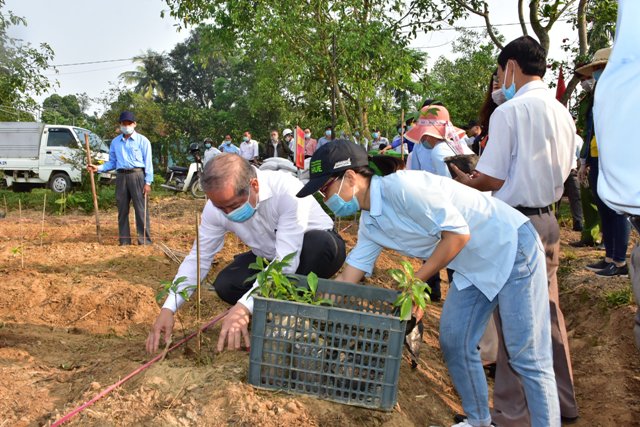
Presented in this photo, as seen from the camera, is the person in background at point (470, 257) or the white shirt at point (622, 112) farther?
the person in background at point (470, 257)

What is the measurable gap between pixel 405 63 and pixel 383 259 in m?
3.59

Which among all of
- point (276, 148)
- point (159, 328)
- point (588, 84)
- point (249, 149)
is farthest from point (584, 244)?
point (249, 149)

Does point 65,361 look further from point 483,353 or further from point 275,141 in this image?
point 275,141

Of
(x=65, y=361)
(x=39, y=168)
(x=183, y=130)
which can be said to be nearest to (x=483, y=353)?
(x=65, y=361)

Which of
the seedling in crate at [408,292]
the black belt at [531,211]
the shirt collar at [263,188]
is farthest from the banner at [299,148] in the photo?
the seedling in crate at [408,292]

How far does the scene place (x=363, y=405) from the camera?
2.33 meters

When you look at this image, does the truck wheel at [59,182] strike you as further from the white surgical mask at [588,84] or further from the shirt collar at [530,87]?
the shirt collar at [530,87]

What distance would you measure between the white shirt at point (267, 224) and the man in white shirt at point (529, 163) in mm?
996

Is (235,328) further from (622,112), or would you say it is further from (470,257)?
(622,112)

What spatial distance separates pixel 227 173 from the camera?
9.14 feet

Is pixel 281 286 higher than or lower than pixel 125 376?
higher

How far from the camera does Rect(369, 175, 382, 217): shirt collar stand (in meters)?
2.26

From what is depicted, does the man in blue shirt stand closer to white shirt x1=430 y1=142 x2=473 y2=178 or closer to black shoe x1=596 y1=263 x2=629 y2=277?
white shirt x1=430 y1=142 x2=473 y2=178

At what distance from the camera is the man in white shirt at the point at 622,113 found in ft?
3.84
